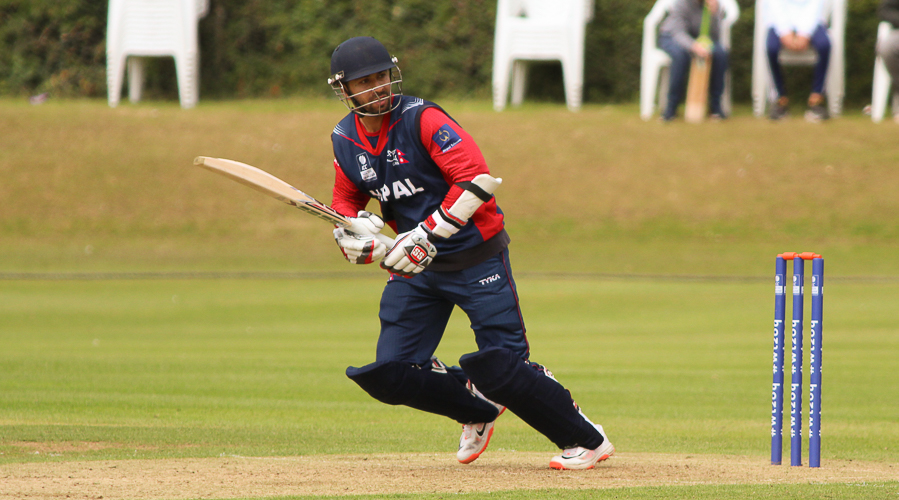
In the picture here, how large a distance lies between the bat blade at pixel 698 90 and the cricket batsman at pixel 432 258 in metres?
9.64

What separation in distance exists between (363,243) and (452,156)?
1.49 feet

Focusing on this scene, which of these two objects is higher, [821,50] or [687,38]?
[687,38]

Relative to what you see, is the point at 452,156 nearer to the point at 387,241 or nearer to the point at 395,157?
the point at 395,157

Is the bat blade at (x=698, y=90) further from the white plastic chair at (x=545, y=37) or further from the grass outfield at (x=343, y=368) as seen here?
the grass outfield at (x=343, y=368)

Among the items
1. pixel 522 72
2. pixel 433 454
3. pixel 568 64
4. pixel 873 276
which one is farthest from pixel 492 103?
pixel 433 454

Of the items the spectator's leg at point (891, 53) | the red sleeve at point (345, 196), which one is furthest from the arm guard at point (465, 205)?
the spectator's leg at point (891, 53)

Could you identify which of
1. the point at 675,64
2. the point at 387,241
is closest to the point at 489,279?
the point at 387,241

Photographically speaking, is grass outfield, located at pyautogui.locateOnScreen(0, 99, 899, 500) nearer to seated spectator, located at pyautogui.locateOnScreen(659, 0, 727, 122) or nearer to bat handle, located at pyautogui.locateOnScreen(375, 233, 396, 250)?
bat handle, located at pyautogui.locateOnScreen(375, 233, 396, 250)

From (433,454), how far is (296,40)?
494 inches

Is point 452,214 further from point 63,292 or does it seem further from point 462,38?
point 462,38

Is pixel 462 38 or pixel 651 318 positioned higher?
pixel 462 38

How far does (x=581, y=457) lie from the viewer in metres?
4.05

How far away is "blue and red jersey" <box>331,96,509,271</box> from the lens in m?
3.92

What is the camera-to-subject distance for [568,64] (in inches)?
559
